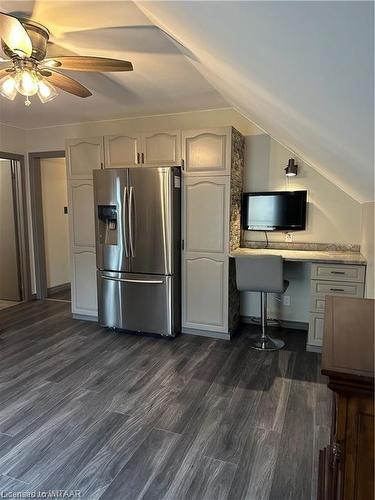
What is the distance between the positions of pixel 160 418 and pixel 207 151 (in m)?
2.38

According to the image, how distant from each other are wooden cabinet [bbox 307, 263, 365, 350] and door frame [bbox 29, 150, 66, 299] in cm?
366

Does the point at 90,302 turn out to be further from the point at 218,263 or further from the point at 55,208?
the point at 55,208

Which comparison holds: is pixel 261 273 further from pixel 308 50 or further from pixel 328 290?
pixel 308 50

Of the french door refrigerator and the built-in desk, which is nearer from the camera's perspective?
the built-in desk

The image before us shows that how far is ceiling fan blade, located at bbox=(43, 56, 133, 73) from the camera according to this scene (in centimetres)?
194

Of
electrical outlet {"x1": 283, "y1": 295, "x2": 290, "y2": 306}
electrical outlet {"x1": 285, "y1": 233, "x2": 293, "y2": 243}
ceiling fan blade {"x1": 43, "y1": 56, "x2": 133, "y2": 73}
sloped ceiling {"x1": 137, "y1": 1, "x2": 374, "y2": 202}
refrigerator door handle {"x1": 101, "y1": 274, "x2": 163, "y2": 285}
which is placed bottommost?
electrical outlet {"x1": 283, "y1": 295, "x2": 290, "y2": 306}

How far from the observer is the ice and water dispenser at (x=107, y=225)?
3533mm

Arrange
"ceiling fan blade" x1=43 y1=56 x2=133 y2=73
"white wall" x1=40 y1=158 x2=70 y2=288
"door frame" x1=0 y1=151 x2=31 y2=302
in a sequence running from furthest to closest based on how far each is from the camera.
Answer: "white wall" x1=40 y1=158 x2=70 y2=288 < "door frame" x1=0 y1=151 x2=31 y2=302 < "ceiling fan blade" x1=43 y1=56 x2=133 y2=73

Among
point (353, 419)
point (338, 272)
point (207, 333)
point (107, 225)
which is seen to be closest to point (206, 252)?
point (207, 333)

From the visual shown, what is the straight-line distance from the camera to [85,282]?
13.1ft

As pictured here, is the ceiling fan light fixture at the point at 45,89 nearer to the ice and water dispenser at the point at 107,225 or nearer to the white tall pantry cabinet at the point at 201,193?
the white tall pantry cabinet at the point at 201,193

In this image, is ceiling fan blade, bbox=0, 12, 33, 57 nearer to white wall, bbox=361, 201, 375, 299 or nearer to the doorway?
white wall, bbox=361, 201, 375, 299

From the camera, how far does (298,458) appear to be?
1.82m

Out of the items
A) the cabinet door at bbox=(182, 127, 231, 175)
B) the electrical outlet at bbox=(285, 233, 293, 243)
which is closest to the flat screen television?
the electrical outlet at bbox=(285, 233, 293, 243)
